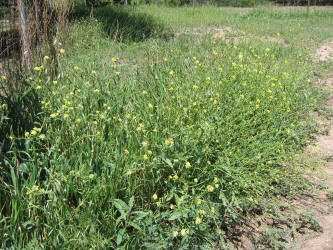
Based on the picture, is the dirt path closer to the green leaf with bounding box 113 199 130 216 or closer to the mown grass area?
the mown grass area

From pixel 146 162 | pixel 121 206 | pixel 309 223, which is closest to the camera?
pixel 121 206

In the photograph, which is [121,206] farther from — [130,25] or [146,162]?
[130,25]

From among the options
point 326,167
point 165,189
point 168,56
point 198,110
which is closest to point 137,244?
point 165,189

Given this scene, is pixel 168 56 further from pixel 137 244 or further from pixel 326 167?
pixel 137 244

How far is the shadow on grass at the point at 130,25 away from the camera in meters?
7.07

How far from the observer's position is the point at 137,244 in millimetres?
2043

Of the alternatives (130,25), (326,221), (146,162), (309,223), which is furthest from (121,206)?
(130,25)

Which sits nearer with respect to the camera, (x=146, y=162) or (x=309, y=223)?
(x=146, y=162)

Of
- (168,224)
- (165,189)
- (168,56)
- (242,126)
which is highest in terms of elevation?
(168,56)

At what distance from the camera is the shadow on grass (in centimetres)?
707

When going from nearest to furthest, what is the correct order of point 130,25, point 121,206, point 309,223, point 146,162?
1. point 121,206
2. point 146,162
3. point 309,223
4. point 130,25

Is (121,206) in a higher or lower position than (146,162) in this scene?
lower

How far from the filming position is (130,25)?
25.5ft

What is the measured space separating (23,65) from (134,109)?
1276 millimetres
